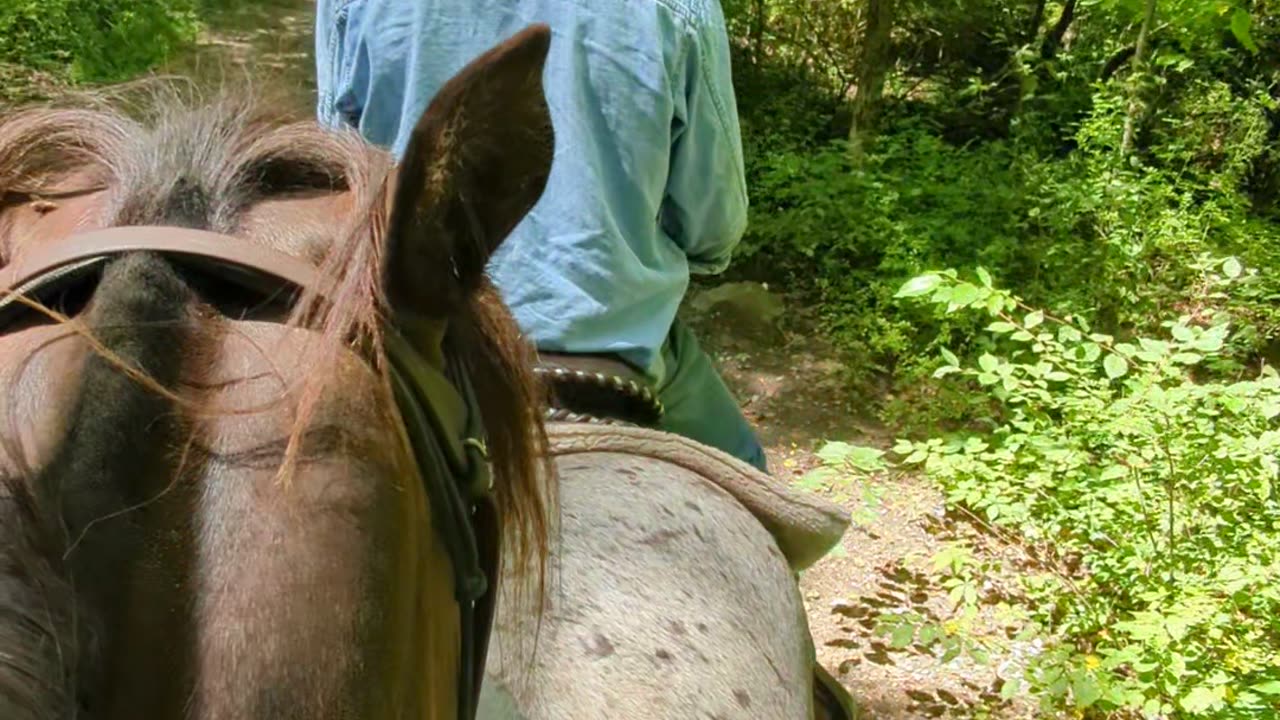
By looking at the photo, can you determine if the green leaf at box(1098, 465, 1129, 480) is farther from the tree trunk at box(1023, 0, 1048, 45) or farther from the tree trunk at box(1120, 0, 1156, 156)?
the tree trunk at box(1023, 0, 1048, 45)

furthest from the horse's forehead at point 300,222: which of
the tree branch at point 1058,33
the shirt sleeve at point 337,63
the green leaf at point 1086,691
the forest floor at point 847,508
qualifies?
the tree branch at point 1058,33

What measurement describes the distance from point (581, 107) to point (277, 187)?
747 millimetres

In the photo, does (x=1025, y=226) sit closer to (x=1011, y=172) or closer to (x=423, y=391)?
(x=1011, y=172)

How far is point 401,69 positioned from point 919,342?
4796mm

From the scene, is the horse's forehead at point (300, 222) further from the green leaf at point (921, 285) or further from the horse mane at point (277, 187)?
the green leaf at point (921, 285)

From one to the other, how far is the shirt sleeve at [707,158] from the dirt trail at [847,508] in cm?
96

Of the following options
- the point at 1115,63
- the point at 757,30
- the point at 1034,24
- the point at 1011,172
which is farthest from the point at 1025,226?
the point at 757,30

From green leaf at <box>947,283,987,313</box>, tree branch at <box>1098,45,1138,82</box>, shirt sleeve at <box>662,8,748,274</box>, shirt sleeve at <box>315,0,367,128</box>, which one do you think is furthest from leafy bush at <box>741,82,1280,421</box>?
shirt sleeve at <box>315,0,367,128</box>

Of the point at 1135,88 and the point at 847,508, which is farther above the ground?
the point at 1135,88

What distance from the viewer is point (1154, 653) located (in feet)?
9.04

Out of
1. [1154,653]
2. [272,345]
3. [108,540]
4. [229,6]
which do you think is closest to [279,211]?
[272,345]

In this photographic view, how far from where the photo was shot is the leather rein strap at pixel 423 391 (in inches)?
29.0

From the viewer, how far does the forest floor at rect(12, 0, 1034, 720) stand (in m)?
3.99

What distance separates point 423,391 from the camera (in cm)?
81
